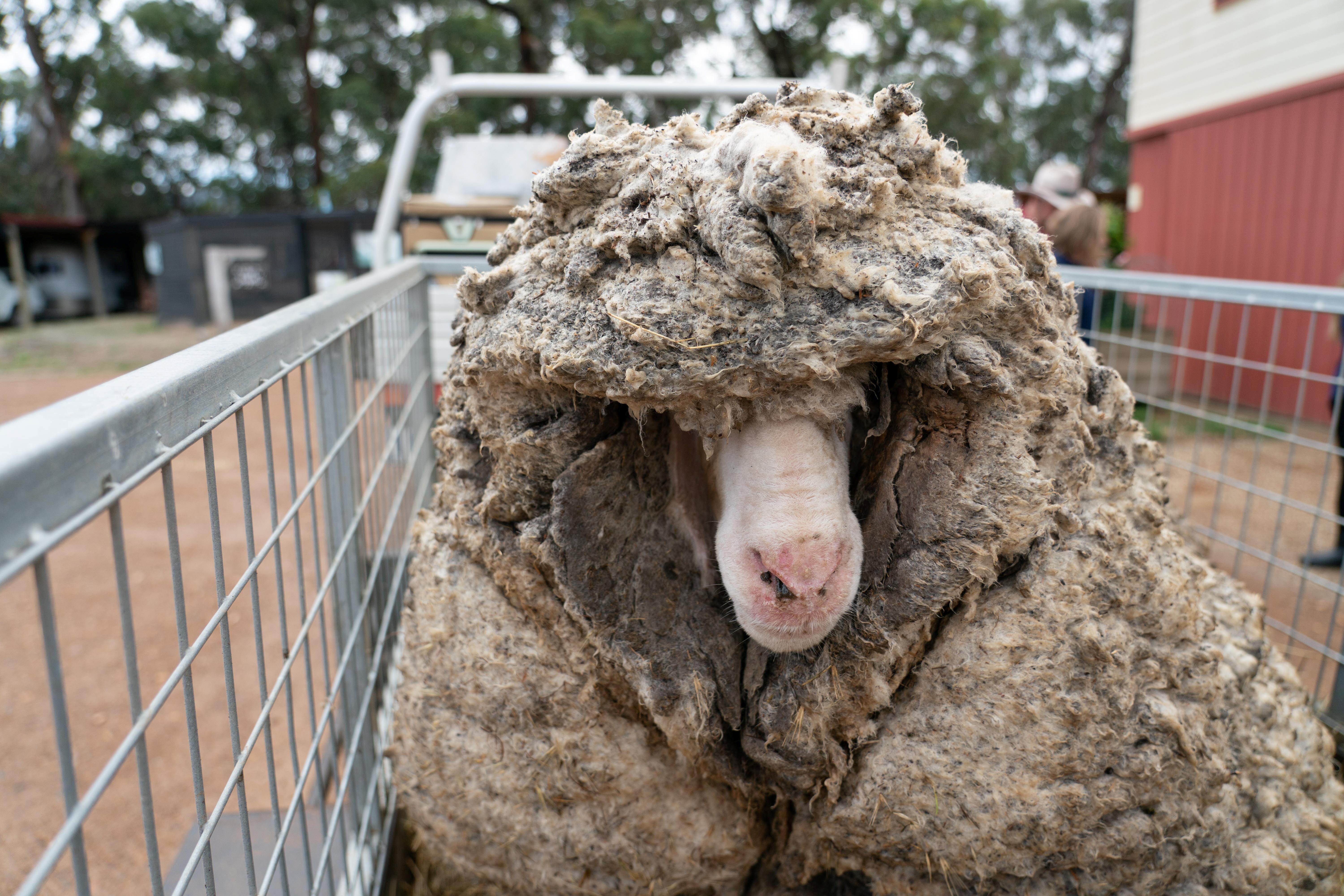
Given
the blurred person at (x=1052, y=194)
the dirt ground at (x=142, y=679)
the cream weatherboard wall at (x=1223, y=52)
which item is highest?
the cream weatherboard wall at (x=1223, y=52)

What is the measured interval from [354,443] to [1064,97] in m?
34.0

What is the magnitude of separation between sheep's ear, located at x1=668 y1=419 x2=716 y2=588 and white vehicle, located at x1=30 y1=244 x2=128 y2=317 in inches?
874

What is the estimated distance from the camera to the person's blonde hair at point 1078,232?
4.39 metres

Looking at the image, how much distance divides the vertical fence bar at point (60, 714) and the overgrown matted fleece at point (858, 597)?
774 mm

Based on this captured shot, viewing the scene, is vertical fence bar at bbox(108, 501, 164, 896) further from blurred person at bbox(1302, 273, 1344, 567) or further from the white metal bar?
blurred person at bbox(1302, 273, 1344, 567)

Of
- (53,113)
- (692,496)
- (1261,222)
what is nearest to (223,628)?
(692,496)

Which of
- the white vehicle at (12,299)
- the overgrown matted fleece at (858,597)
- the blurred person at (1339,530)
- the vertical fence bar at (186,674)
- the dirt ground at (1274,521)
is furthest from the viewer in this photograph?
the white vehicle at (12,299)

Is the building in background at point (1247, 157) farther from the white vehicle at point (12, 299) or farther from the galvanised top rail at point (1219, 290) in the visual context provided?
the white vehicle at point (12, 299)

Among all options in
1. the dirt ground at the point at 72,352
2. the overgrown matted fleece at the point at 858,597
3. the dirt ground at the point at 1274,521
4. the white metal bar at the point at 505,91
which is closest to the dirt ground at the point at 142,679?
the overgrown matted fleece at the point at 858,597

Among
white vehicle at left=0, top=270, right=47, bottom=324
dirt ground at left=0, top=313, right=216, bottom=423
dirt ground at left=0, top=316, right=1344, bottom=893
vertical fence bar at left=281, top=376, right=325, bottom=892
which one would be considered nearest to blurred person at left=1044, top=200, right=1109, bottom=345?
dirt ground at left=0, top=316, right=1344, bottom=893

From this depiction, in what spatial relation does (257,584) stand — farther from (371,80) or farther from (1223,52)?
(371,80)

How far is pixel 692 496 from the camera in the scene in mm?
1819

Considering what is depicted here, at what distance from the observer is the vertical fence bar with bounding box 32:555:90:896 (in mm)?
740

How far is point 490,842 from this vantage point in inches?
72.7
